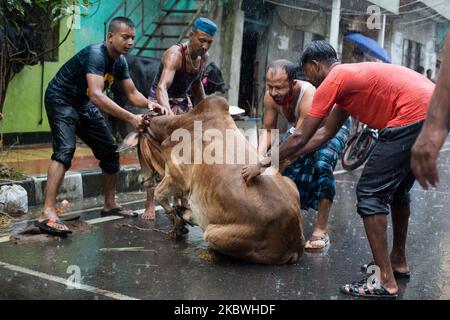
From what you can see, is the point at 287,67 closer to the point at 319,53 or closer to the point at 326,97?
the point at 319,53

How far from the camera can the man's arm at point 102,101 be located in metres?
5.62

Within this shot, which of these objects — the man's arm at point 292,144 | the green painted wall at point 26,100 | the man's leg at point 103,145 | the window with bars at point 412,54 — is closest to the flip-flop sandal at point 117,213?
the man's leg at point 103,145

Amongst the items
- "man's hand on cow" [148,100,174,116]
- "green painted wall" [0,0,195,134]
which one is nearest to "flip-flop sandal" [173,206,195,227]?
"man's hand on cow" [148,100,174,116]

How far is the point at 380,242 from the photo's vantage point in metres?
4.16

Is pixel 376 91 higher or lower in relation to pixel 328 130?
higher

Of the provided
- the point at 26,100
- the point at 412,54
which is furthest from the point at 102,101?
the point at 412,54

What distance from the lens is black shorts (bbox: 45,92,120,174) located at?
19.2ft

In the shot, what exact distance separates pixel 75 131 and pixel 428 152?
162 inches

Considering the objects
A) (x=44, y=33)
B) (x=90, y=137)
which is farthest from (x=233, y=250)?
(x=44, y=33)

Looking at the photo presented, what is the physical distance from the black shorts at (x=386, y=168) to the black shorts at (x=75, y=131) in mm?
2945
